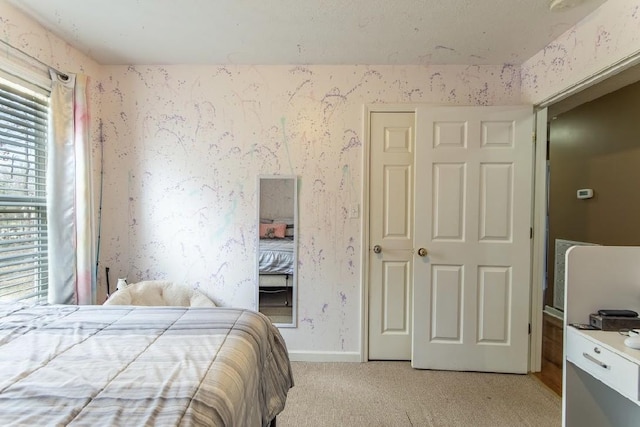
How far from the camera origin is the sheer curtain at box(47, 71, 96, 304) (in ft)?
6.97

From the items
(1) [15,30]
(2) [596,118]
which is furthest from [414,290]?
(1) [15,30]

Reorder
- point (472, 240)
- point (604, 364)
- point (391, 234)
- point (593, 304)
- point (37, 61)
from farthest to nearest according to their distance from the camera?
point (391, 234), point (472, 240), point (37, 61), point (593, 304), point (604, 364)

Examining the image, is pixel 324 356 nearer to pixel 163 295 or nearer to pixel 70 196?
pixel 163 295

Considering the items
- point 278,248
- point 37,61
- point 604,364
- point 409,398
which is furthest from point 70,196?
point 604,364

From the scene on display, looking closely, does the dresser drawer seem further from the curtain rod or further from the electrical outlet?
the curtain rod

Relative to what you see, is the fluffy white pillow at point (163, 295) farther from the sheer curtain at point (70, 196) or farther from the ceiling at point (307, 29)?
the ceiling at point (307, 29)

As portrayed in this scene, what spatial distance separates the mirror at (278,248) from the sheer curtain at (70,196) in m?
1.18

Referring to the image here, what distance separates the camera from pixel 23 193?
2.04 meters

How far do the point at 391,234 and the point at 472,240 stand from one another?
0.59m

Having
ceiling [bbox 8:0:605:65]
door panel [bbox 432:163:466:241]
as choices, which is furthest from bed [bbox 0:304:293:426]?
ceiling [bbox 8:0:605:65]

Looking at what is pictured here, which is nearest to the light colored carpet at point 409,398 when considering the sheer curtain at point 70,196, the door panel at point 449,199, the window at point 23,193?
the door panel at point 449,199

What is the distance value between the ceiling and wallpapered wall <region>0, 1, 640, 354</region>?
0.14m

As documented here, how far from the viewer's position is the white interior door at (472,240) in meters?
2.44

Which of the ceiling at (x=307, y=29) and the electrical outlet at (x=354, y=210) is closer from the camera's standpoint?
the ceiling at (x=307, y=29)
